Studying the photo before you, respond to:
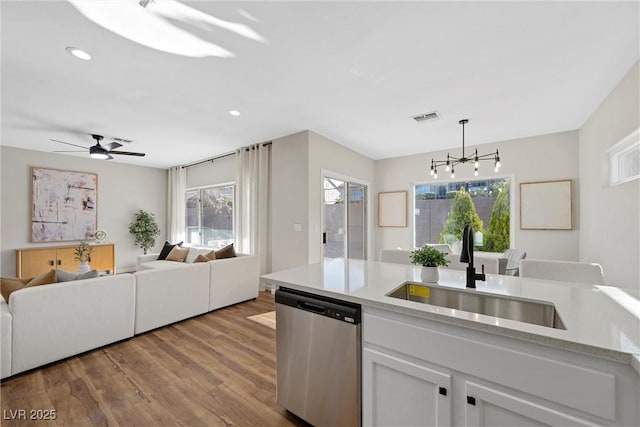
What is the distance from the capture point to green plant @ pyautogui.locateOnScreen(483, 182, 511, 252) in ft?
14.9

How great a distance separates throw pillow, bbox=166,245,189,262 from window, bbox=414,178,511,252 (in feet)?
14.9

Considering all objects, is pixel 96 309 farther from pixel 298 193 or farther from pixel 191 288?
pixel 298 193

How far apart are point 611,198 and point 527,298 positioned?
8.29ft

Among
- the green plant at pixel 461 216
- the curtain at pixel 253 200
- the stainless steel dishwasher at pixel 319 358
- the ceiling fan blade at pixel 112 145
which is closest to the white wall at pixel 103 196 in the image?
the ceiling fan blade at pixel 112 145

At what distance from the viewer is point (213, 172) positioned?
612cm

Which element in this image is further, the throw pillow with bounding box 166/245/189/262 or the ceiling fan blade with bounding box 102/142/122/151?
the throw pillow with bounding box 166/245/189/262

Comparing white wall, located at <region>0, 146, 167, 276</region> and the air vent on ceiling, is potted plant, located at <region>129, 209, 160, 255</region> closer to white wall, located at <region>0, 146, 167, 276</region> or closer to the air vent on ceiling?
white wall, located at <region>0, 146, 167, 276</region>

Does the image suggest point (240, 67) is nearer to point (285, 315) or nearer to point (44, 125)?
point (285, 315)

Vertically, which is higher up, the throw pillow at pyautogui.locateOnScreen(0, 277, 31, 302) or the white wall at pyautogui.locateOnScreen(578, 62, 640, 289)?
the white wall at pyautogui.locateOnScreen(578, 62, 640, 289)

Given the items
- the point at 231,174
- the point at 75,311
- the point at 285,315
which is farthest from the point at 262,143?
the point at 285,315

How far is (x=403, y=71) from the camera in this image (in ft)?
7.91

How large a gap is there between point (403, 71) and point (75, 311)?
3626 mm

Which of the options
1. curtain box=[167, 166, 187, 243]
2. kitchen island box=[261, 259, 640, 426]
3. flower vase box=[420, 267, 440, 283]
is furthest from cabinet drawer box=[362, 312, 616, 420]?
curtain box=[167, 166, 187, 243]

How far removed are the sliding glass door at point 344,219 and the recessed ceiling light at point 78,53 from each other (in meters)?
3.08
